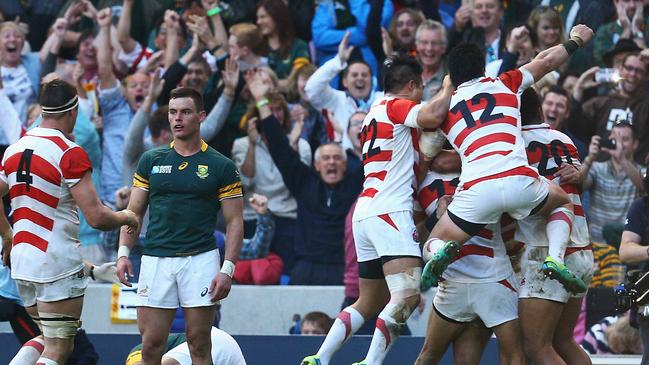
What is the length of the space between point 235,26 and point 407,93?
555 centimetres

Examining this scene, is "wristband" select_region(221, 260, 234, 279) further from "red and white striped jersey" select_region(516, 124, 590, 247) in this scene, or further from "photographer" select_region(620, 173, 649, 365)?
"photographer" select_region(620, 173, 649, 365)

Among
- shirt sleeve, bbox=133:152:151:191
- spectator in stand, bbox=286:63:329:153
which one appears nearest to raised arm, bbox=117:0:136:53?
spectator in stand, bbox=286:63:329:153

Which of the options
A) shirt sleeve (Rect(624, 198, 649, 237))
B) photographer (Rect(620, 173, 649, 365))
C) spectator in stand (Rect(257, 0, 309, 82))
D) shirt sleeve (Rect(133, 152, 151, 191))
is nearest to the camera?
shirt sleeve (Rect(133, 152, 151, 191))

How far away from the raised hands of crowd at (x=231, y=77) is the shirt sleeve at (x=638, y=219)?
17.6 ft

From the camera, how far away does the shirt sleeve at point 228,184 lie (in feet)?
33.5

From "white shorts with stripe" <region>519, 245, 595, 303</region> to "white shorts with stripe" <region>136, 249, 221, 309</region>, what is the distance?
2.26m

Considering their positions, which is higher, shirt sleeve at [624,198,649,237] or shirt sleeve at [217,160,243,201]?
shirt sleeve at [217,160,243,201]

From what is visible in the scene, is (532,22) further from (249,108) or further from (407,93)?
(407,93)

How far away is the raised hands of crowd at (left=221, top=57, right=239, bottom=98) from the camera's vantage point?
14.9 meters

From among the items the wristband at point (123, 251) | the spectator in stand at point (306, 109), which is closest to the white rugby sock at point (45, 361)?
the wristband at point (123, 251)

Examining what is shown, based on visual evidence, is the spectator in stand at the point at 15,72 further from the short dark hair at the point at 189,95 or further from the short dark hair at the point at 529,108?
the short dark hair at the point at 529,108

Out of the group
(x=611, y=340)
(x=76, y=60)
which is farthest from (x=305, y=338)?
(x=76, y=60)

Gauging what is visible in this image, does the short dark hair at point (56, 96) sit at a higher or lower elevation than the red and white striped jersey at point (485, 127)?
higher

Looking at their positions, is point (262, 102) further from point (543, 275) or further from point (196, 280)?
point (543, 275)
